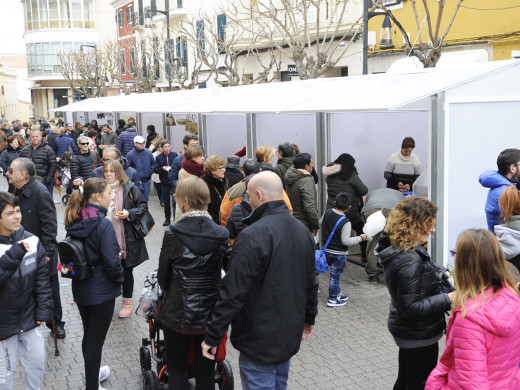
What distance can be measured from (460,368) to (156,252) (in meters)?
7.86

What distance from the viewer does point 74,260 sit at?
15.3 ft

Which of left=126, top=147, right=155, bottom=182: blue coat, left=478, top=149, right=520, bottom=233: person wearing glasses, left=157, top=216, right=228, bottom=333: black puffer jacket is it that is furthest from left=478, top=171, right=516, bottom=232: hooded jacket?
left=126, top=147, right=155, bottom=182: blue coat

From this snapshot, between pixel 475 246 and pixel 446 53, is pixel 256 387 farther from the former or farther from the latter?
pixel 446 53

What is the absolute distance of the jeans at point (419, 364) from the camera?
12.8 ft

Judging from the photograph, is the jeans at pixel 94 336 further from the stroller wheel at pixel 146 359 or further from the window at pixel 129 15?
the window at pixel 129 15

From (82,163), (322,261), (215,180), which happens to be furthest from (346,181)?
(82,163)

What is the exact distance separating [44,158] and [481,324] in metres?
9.98

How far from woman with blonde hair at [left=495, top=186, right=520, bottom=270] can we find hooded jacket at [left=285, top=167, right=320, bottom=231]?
117 inches

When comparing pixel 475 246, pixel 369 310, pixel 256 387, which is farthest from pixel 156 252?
pixel 475 246

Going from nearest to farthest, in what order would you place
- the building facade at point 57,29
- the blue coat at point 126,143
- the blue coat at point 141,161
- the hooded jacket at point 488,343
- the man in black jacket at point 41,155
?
the hooded jacket at point 488,343 < the man in black jacket at point 41,155 < the blue coat at point 141,161 < the blue coat at point 126,143 < the building facade at point 57,29

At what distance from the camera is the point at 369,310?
23.5 feet

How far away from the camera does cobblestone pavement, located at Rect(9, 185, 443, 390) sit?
211 inches

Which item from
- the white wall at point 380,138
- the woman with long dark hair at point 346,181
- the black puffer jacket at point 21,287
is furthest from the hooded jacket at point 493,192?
the black puffer jacket at point 21,287

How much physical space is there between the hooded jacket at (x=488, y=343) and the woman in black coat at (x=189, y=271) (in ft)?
5.43
